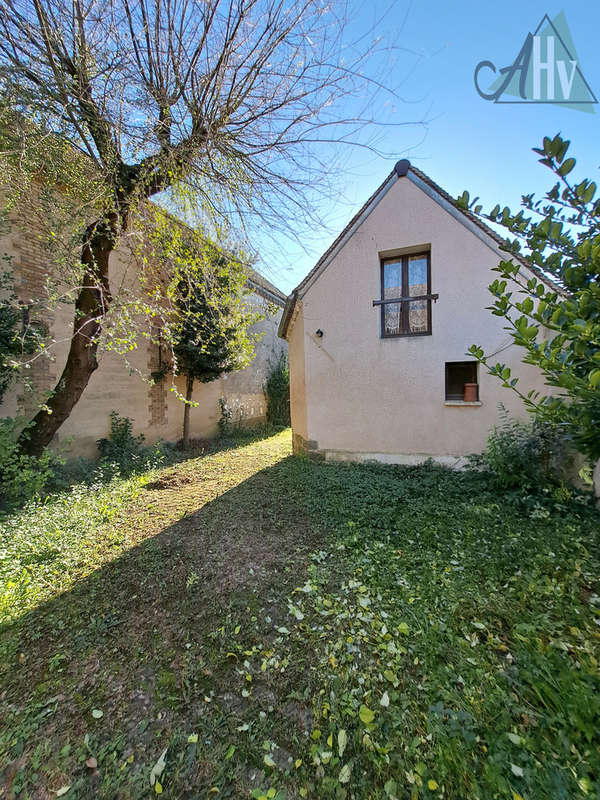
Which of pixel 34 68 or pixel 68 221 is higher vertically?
pixel 34 68

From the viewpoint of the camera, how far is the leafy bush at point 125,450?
6227 millimetres

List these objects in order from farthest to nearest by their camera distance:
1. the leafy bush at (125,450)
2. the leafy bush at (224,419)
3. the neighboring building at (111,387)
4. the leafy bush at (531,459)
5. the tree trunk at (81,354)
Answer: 1. the leafy bush at (224,419)
2. the leafy bush at (125,450)
3. the neighboring building at (111,387)
4. the tree trunk at (81,354)
5. the leafy bush at (531,459)

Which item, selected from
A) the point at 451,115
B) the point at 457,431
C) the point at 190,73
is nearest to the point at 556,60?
the point at 451,115

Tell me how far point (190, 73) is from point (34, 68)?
166cm

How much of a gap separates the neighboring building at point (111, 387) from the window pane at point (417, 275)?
2506 millimetres

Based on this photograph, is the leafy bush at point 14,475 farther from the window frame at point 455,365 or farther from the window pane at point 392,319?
the window frame at point 455,365

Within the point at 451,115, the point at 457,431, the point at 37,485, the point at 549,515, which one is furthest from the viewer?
the point at 457,431

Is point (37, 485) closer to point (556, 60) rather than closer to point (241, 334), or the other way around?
point (241, 334)

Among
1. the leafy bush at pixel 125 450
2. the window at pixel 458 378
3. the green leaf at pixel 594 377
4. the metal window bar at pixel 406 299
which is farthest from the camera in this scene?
the leafy bush at pixel 125 450

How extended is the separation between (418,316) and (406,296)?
1.40 feet

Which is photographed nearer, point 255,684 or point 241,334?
point 255,684

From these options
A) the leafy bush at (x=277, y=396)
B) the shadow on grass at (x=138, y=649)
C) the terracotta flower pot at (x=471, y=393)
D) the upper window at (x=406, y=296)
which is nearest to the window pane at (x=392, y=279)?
the upper window at (x=406, y=296)

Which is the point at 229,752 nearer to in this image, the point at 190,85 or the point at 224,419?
the point at 190,85

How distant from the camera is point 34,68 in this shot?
3.33 meters
